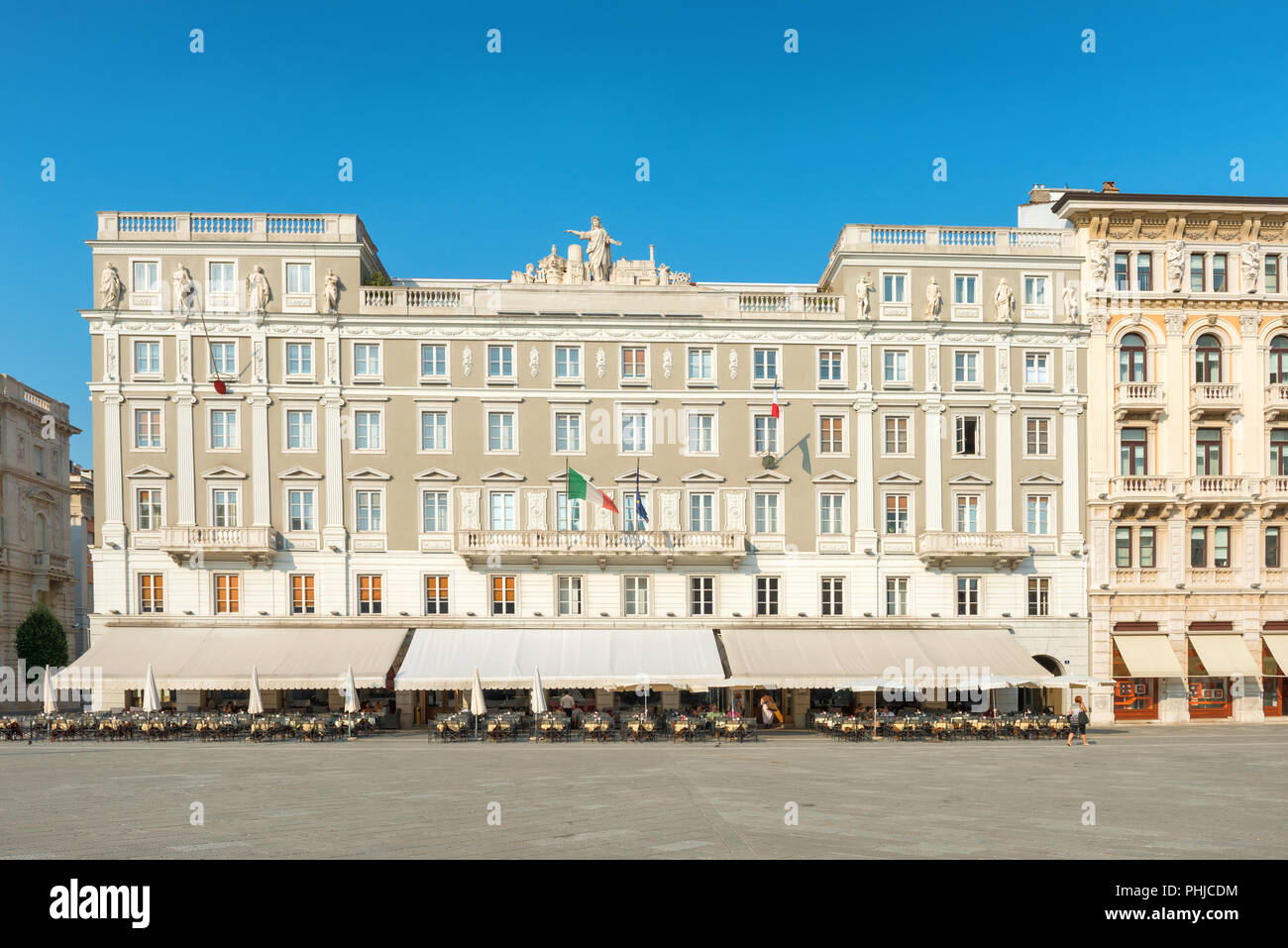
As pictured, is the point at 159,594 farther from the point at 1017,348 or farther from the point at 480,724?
the point at 1017,348

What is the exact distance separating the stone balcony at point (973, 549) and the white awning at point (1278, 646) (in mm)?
11623

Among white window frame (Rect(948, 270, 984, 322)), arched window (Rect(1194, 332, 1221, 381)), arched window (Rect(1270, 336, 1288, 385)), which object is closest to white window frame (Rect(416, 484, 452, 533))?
white window frame (Rect(948, 270, 984, 322))

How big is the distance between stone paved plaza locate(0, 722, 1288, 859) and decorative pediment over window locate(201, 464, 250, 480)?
12.1 metres

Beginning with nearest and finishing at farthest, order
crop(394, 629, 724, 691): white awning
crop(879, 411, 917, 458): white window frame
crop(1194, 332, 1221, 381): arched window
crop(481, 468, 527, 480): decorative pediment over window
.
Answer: crop(394, 629, 724, 691): white awning → crop(481, 468, 527, 480): decorative pediment over window → crop(879, 411, 917, 458): white window frame → crop(1194, 332, 1221, 381): arched window

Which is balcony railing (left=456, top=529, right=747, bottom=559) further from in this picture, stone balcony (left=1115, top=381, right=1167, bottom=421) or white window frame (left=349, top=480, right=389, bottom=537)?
stone balcony (left=1115, top=381, right=1167, bottom=421)

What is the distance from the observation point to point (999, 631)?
4244 centimetres

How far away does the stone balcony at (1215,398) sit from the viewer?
4453 cm

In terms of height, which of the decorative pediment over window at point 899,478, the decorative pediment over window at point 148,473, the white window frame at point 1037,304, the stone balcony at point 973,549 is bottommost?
the stone balcony at point 973,549

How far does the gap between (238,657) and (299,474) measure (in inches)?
301

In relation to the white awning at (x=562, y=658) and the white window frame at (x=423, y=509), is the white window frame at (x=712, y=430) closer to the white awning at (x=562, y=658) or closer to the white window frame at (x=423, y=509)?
the white awning at (x=562, y=658)

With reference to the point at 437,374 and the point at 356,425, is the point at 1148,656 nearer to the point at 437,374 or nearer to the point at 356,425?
the point at 437,374

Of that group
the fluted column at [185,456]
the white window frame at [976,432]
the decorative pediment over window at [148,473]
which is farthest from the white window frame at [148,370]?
the white window frame at [976,432]

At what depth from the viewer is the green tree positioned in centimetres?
5731
